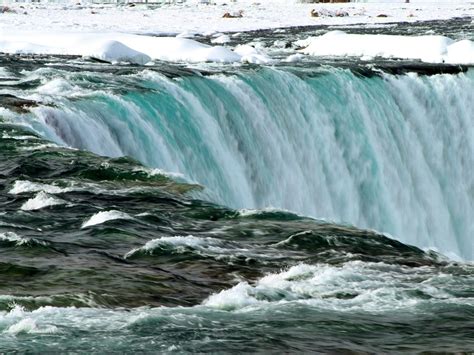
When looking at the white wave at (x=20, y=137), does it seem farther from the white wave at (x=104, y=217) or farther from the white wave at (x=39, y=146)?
the white wave at (x=104, y=217)

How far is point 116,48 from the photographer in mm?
33062

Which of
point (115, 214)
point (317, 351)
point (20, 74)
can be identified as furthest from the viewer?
point (20, 74)

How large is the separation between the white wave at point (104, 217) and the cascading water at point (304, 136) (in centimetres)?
555

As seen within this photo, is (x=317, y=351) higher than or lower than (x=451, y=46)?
higher

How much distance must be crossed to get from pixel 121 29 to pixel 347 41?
1419 cm

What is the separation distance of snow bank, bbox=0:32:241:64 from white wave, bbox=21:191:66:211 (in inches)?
711

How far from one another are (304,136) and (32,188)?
12.0 m

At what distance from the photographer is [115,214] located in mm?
14195

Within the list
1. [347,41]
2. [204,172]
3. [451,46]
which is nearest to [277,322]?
[204,172]

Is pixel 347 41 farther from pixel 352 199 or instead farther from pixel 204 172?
pixel 204 172

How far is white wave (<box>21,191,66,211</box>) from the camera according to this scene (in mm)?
14594

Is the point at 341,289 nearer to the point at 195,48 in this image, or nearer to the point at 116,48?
the point at 116,48

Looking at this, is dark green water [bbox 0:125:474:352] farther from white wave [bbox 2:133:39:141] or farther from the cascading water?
the cascading water

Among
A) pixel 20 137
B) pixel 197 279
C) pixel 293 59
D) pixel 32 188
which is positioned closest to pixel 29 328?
pixel 197 279
